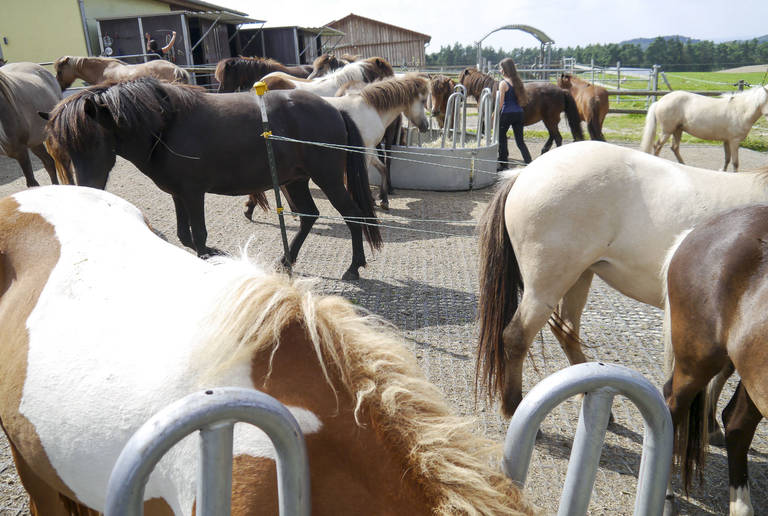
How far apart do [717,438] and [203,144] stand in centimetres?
397

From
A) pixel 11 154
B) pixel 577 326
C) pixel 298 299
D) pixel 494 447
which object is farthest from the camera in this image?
pixel 11 154

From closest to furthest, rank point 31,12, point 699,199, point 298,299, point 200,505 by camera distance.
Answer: point 200,505 < point 298,299 < point 699,199 < point 31,12

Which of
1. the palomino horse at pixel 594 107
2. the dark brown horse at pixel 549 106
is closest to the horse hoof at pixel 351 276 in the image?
the dark brown horse at pixel 549 106

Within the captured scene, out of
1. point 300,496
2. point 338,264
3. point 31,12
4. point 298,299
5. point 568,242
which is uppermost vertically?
point 31,12

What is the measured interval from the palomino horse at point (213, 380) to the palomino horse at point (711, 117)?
373 inches

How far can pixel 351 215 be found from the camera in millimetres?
4820

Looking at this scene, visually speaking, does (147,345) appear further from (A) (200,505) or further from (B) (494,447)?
(B) (494,447)

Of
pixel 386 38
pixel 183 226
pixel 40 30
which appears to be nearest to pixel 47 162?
pixel 183 226

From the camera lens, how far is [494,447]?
38.4 inches

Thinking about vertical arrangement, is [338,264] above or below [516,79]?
below

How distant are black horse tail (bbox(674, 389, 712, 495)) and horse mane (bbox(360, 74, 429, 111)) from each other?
5068 millimetres

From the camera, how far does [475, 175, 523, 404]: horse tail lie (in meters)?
2.81

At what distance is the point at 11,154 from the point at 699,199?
727 cm

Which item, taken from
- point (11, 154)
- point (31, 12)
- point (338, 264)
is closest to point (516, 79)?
point (338, 264)
